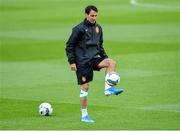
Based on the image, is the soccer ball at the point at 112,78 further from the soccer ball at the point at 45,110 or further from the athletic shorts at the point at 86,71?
the soccer ball at the point at 45,110

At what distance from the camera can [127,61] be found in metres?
27.3

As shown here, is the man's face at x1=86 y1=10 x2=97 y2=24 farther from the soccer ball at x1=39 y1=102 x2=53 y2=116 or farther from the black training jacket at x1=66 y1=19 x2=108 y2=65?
the soccer ball at x1=39 y1=102 x2=53 y2=116

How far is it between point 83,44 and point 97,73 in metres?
8.66

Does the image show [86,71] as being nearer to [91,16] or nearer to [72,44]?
[72,44]

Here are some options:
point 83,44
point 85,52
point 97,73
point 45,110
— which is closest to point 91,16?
point 83,44

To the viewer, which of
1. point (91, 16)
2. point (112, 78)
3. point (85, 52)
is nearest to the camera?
point (112, 78)

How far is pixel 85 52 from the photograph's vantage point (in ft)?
54.3

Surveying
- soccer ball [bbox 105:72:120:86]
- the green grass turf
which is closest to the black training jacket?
soccer ball [bbox 105:72:120:86]

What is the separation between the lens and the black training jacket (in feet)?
53.9

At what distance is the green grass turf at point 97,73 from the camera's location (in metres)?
17.0

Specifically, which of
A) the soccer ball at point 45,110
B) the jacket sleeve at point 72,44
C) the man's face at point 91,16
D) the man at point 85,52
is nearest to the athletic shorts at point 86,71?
the man at point 85,52

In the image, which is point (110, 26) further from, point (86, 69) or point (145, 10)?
point (86, 69)

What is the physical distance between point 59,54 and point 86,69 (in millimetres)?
12972

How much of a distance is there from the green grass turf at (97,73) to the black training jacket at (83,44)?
1.31 metres
